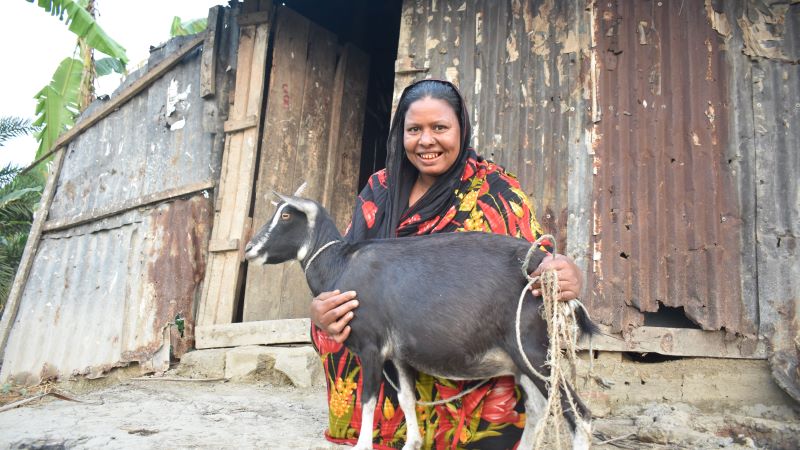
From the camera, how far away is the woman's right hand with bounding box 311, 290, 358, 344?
2.53 meters

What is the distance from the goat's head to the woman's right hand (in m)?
0.41

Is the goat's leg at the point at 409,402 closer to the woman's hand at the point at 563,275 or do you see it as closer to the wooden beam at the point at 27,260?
the woman's hand at the point at 563,275

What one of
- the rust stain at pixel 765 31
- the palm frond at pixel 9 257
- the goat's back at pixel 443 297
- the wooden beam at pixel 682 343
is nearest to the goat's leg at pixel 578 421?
the goat's back at pixel 443 297

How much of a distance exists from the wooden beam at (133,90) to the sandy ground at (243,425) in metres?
3.51

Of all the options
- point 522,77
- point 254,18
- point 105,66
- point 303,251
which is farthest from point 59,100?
point 303,251

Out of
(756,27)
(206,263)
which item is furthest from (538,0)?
(206,263)

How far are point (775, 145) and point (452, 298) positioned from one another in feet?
8.99

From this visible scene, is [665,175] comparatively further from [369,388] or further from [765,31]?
[369,388]

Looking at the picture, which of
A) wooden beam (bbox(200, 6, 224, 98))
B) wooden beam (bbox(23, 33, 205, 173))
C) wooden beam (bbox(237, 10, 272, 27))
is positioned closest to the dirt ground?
wooden beam (bbox(200, 6, 224, 98))

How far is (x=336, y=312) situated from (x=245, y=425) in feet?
4.73

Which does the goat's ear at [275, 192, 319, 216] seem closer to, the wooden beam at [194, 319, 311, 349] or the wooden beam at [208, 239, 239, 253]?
the wooden beam at [194, 319, 311, 349]

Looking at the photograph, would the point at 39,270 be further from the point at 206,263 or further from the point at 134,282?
the point at 206,263

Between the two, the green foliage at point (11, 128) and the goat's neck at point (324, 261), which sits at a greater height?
the green foliage at point (11, 128)

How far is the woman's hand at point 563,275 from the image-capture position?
7.54 feet
